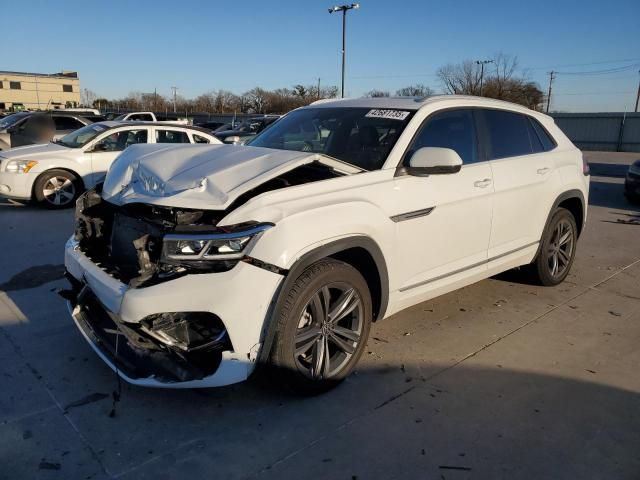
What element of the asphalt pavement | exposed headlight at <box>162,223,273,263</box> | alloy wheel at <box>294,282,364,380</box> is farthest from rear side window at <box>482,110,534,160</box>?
exposed headlight at <box>162,223,273,263</box>

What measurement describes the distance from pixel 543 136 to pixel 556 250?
3.81 feet

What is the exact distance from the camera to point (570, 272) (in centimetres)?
587

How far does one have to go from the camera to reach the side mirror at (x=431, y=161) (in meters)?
3.42

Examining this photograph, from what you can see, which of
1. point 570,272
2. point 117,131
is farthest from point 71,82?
point 570,272

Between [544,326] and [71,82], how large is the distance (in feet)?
318

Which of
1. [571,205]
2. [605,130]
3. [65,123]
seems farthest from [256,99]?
[571,205]

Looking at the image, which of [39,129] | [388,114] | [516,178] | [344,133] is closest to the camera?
[388,114]

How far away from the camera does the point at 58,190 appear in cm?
904

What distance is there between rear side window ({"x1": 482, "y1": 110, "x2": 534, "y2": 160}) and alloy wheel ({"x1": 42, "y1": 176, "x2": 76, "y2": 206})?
25.0ft

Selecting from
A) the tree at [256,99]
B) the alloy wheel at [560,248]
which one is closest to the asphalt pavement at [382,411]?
the alloy wheel at [560,248]

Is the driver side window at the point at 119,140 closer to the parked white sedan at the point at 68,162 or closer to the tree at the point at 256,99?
the parked white sedan at the point at 68,162

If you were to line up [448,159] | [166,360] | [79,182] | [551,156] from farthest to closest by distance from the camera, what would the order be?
[79,182]
[551,156]
[448,159]
[166,360]

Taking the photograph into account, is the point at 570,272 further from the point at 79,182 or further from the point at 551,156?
the point at 79,182

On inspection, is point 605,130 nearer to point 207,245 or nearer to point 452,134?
point 452,134
